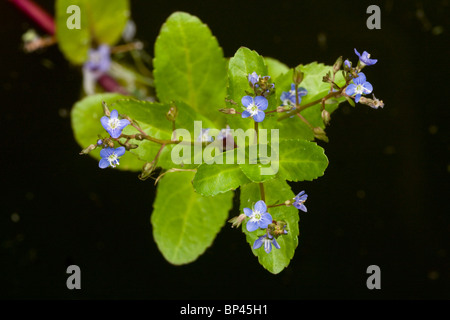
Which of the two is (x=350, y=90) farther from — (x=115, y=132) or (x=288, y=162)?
(x=115, y=132)

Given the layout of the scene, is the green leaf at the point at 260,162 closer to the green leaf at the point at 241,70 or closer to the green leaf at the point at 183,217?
the green leaf at the point at 241,70

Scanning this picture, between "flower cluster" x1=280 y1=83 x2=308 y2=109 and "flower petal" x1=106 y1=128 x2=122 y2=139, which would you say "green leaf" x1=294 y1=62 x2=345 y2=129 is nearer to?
"flower cluster" x1=280 y1=83 x2=308 y2=109

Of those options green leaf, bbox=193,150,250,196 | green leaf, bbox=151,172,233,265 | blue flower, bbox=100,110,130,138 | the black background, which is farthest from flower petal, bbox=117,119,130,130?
the black background

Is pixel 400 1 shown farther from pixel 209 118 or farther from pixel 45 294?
pixel 45 294

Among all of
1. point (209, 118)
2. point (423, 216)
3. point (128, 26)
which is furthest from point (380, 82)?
point (128, 26)

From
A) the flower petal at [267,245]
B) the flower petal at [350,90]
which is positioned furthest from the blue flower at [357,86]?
the flower petal at [267,245]

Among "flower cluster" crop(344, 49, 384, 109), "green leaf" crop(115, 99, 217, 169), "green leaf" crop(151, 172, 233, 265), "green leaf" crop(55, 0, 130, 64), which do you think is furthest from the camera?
"green leaf" crop(55, 0, 130, 64)
